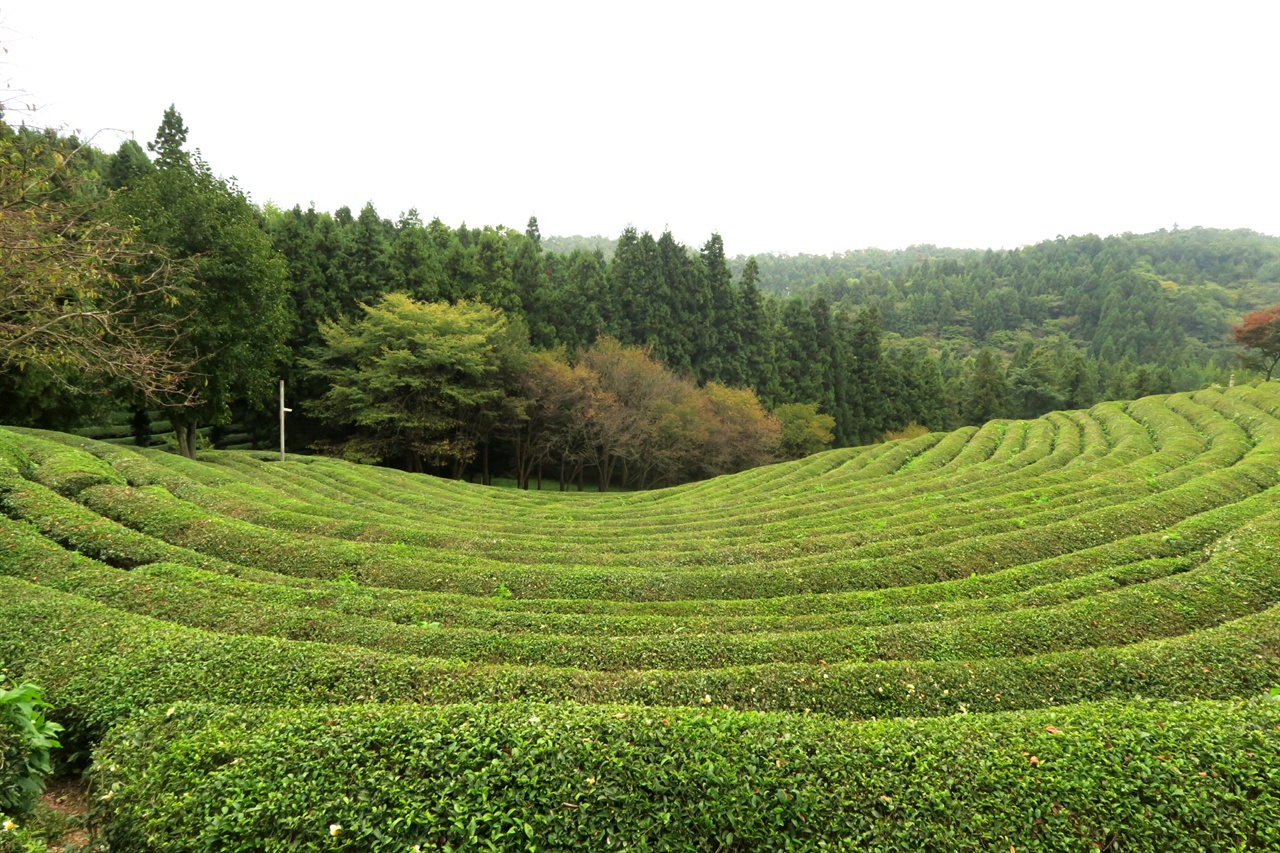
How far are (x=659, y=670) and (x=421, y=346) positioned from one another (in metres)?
33.1

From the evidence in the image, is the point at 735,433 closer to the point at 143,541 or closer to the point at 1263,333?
the point at 143,541

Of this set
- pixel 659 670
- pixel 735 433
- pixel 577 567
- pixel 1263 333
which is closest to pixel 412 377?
pixel 735 433

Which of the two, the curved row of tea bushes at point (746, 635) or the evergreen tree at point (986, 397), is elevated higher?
the evergreen tree at point (986, 397)

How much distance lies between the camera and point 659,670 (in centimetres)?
714

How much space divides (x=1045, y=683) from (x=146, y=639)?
1073 centimetres

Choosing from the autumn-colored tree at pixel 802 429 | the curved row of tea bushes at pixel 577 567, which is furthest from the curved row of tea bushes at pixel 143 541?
the autumn-colored tree at pixel 802 429

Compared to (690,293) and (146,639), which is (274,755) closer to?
(146,639)

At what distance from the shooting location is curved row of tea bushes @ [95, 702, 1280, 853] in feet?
13.3

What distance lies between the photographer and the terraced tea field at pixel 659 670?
419cm

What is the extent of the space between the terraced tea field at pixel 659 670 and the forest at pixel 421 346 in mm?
3420

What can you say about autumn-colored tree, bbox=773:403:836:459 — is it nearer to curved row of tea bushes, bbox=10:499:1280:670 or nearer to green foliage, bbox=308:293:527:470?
green foliage, bbox=308:293:527:470

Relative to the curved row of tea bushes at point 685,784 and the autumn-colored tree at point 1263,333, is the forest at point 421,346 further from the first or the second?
the autumn-colored tree at point 1263,333

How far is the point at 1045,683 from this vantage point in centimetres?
680

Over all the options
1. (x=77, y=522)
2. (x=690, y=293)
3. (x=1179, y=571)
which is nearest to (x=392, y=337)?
(x=77, y=522)
